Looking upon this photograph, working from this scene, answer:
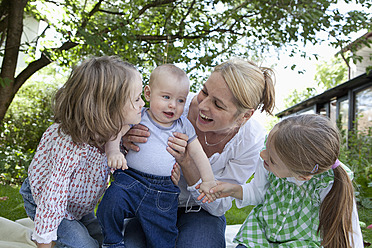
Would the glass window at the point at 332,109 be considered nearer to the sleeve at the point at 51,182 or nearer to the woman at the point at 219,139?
the woman at the point at 219,139

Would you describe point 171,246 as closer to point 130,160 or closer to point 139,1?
point 130,160

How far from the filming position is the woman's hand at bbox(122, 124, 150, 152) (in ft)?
7.39

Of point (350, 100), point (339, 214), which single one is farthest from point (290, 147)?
point (350, 100)

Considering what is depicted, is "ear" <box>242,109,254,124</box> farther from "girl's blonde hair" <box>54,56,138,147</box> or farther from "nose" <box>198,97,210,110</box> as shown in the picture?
"girl's blonde hair" <box>54,56,138,147</box>

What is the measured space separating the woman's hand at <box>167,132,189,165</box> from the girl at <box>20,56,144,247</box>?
0.26m

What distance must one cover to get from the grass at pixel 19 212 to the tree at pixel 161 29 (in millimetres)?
1459

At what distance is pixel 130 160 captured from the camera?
7.39ft

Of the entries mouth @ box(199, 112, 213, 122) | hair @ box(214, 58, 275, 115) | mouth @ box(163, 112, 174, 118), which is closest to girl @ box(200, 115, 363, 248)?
hair @ box(214, 58, 275, 115)

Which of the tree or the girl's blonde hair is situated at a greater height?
the tree

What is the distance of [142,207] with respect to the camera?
217 cm

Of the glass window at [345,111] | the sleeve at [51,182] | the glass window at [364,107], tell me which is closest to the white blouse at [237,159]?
the sleeve at [51,182]

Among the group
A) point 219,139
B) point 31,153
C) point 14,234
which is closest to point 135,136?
point 219,139

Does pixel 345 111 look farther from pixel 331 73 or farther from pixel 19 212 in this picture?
pixel 331 73

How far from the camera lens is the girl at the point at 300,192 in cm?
207
